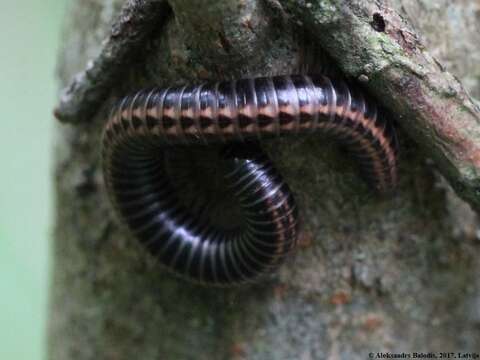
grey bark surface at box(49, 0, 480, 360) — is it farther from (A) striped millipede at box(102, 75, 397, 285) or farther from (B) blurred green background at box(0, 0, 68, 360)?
(B) blurred green background at box(0, 0, 68, 360)

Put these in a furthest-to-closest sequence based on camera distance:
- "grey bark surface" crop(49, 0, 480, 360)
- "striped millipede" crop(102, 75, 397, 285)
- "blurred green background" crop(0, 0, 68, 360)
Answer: "blurred green background" crop(0, 0, 68, 360)
"grey bark surface" crop(49, 0, 480, 360)
"striped millipede" crop(102, 75, 397, 285)

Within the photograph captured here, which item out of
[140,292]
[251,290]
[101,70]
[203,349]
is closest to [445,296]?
[251,290]

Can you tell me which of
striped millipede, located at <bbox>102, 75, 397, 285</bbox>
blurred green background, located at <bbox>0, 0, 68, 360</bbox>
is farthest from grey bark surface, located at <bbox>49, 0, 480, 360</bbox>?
blurred green background, located at <bbox>0, 0, 68, 360</bbox>

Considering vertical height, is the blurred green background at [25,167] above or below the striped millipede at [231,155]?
below

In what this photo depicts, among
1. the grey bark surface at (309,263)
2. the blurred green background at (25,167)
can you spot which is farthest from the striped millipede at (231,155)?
the blurred green background at (25,167)

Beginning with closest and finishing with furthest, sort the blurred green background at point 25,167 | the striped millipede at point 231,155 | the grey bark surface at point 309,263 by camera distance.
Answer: the striped millipede at point 231,155
the grey bark surface at point 309,263
the blurred green background at point 25,167

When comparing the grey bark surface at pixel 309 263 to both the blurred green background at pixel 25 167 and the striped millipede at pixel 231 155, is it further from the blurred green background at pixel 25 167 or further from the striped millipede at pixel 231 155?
the blurred green background at pixel 25 167

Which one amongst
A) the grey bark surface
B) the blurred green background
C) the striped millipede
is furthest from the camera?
the blurred green background
